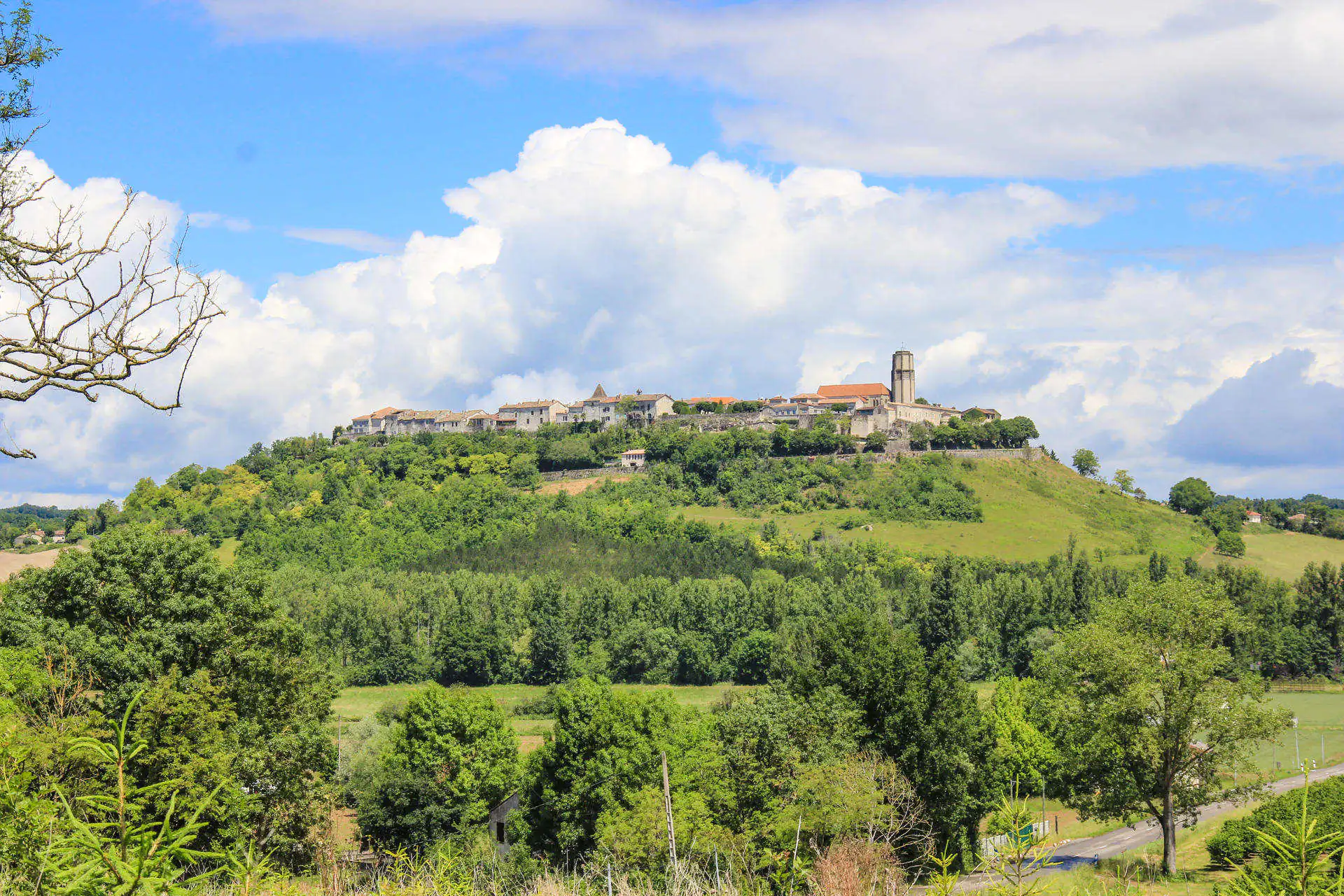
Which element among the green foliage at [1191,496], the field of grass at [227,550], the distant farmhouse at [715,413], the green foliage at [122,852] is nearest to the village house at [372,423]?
the distant farmhouse at [715,413]

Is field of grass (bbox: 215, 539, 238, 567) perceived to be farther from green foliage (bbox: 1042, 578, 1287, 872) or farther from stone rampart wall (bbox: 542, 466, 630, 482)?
green foliage (bbox: 1042, 578, 1287, 872)

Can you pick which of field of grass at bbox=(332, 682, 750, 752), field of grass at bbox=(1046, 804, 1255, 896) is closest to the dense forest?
field of grass at bbox=(332, 682, 750, 752)

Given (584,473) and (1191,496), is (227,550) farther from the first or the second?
(1191,496)

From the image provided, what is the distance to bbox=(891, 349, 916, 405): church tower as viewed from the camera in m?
154

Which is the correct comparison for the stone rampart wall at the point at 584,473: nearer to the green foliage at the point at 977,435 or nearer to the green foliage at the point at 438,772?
the green foliage at the point at 977,435

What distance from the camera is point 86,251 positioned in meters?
8.19

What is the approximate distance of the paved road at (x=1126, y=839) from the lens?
105ft

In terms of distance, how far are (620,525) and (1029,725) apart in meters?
65.6

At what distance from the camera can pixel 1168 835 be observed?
2755 cm

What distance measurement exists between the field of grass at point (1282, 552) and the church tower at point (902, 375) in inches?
2056

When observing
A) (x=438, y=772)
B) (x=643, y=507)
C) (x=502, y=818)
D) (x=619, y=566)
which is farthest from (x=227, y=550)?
(x=502, y=818)

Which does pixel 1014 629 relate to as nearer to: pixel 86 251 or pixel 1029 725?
pixel 1029 725

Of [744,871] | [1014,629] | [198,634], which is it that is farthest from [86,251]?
[1014,629]

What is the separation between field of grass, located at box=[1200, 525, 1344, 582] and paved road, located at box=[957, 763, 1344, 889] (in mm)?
60353
